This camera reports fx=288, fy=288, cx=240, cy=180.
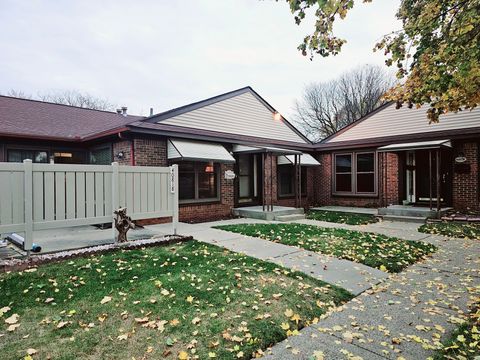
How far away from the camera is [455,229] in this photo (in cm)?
839

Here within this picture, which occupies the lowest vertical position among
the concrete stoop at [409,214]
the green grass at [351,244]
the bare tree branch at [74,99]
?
the green grass at [351,244]

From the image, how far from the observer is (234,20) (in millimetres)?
7926

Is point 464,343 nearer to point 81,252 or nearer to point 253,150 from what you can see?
point 81,252

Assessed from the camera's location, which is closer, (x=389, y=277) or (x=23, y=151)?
(x=389, y=277)

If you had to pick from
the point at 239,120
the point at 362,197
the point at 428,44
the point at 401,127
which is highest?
the point at 239,120

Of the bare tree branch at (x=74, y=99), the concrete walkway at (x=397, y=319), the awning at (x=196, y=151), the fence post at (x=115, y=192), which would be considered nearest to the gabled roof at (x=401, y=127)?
the awning at (x=196, y=151)

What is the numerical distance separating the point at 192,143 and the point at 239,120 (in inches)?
121

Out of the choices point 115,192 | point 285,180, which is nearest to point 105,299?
point 115,192

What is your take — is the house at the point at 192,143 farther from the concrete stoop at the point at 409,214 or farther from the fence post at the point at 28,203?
the fence post at the point at 28,203

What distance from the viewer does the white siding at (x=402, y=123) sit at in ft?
37.9

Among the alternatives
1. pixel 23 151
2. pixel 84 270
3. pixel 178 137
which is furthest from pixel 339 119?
pixel 84 270

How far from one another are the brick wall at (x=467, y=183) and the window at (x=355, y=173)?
326cm

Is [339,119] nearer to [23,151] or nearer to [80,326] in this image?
[23,151]

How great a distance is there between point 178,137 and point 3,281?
23.2ft
